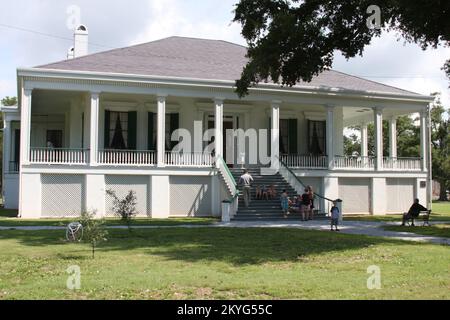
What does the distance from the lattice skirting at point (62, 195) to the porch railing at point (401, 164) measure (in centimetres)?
1546

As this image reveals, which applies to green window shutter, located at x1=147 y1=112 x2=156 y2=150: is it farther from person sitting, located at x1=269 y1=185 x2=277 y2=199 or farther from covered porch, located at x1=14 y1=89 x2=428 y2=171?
person sitting, located at x1=269 y1=185 x2=277 y2=199

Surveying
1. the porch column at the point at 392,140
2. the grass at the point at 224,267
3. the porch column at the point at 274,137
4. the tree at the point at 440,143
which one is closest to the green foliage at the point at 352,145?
the tree at the point at 440,143

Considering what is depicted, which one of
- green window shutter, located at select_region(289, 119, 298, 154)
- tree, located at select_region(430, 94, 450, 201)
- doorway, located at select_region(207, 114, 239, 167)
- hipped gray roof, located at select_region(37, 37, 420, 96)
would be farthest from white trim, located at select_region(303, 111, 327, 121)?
tree, located at select_region(430, 94, 450, 201)

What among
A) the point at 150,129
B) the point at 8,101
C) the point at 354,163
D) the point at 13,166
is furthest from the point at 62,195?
the point at 8,101

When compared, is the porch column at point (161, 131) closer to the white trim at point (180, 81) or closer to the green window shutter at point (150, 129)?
the white trim at point (180, 81)

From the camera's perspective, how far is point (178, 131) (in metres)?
26.6

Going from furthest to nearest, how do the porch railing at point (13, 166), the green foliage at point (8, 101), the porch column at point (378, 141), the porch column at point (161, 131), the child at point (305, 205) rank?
the green foliage at point (8, 101) → the porch railing at point (13, 166) → the porch column at point (378, 141) → the porch column at point (161, 131) → the child at point (305, 205)

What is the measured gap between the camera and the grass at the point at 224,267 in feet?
24.6

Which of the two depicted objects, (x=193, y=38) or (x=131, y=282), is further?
(x=193, y=38)

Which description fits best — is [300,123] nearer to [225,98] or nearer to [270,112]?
[270,112]

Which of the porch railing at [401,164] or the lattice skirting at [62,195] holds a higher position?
the porch railing at [401,164]

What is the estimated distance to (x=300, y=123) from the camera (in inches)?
1161
